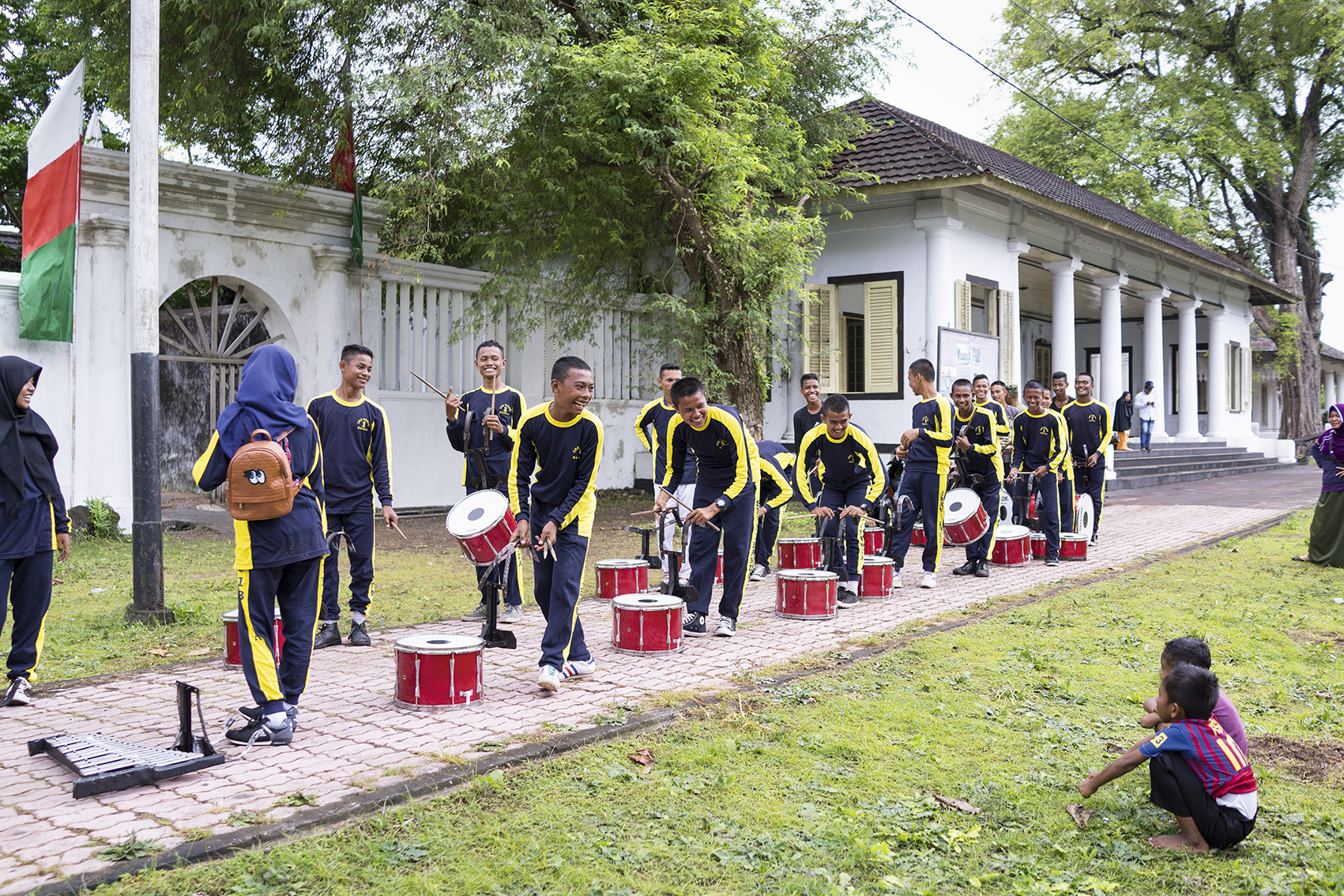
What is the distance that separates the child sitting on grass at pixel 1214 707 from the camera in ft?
12.7

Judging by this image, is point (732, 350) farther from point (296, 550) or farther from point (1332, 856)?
point (1332, 856)

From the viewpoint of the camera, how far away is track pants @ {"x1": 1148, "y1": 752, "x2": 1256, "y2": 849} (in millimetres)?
3619

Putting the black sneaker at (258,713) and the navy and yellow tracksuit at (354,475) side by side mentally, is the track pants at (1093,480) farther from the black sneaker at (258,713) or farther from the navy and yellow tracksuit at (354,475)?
the black sneaker at (258,713)

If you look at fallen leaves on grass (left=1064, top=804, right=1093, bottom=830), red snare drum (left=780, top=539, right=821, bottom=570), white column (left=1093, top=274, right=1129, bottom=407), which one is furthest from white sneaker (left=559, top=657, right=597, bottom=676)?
white column (left=1093, top=274, right=1129, bottom=407)

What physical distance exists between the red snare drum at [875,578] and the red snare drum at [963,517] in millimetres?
1075

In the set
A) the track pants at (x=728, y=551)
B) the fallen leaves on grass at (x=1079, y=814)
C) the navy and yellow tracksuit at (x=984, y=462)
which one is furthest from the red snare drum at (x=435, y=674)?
the navy and yellow tracksuit at (x=984, y=462)

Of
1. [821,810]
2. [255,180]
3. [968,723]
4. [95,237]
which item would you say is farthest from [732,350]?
[821,810]

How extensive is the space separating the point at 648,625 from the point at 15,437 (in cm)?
380

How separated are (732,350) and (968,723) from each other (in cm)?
1043

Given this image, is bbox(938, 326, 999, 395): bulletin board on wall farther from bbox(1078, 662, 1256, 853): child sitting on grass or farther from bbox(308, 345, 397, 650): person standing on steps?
bbox(1078, 662, 1256, 853): child sitting on grass

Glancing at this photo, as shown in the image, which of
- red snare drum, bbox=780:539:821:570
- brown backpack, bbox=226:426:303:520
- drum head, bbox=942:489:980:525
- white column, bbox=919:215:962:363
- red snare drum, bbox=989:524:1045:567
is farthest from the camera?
white column, bbox=919:215:962:363

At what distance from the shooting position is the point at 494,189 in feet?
44.5

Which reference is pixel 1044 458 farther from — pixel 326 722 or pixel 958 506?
pixel 326 722

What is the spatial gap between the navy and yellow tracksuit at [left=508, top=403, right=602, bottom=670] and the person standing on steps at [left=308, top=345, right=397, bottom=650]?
1511 mm
